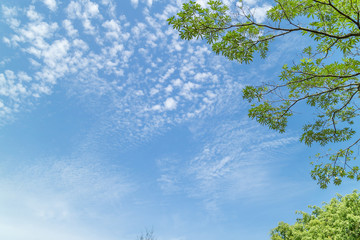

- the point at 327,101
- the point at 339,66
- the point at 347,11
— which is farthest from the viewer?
the point at 327,101

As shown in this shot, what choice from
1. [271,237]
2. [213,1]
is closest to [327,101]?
[213,1]

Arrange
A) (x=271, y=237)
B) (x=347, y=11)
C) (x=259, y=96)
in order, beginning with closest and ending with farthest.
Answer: (x=347, y=11) < (x=259, y=96) < (x=271, y=237)

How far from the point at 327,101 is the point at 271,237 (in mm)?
20406

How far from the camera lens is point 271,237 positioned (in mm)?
23547

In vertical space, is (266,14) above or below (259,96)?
above

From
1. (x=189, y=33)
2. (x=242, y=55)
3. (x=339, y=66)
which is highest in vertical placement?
(x=189, y=33)

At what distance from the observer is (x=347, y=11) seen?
5449mm

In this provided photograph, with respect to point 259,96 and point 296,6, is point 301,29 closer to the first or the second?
point 296,6

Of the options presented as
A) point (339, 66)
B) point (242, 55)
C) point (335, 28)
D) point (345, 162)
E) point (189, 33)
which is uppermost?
point (189, 33)

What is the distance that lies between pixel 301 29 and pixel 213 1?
2.58 metres

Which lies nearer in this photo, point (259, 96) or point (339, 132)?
point (259, 96)

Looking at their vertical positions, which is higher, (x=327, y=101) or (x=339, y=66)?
(x=327, y=101)

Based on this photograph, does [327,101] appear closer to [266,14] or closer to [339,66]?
[339,66]

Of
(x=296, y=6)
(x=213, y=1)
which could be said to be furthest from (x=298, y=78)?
(x=213, y=1)
